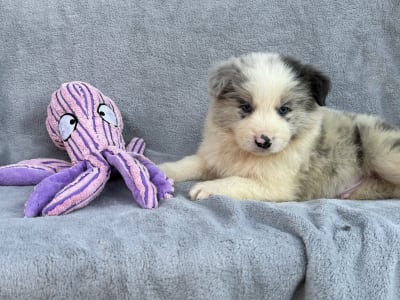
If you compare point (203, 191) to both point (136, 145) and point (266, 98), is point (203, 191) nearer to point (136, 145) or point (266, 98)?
point (266, 98)

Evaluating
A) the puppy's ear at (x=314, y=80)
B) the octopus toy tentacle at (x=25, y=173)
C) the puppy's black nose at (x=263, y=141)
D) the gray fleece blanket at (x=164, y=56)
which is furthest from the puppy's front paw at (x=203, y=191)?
the octopus toy tentacle at (x=25, y=173)

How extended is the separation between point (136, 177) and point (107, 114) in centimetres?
60

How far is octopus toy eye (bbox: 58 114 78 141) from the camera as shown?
2.58m

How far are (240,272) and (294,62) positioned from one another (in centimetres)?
120

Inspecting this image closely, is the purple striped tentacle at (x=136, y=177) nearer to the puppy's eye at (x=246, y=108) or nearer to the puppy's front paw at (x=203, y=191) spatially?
the puppy's front paw at (x=203, y=191)

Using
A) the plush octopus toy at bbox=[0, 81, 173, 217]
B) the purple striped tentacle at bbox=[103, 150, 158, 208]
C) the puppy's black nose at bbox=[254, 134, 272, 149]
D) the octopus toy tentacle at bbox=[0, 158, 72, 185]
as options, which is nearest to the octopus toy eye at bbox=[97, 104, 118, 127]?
the plush octopus toy at bbox=[0, 81, 173, 217]

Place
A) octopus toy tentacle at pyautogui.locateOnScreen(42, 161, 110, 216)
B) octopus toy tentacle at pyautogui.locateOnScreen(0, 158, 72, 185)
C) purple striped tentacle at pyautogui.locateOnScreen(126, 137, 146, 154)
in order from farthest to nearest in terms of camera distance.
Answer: purple striped tentacle at pyautogui.locateOnScreen(126, 137, 146, 154)
octopus toy tentacle at pyautogui.locateOnScreen(0, 158, 72, 185)
octopus toy tentacle at pyautogui.locateOnScreen(42, 161, 110, 216)

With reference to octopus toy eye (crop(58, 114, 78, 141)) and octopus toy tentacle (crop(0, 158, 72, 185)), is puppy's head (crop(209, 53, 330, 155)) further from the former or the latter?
octopus toy tentacle (crop(0, 158, 72, 185))

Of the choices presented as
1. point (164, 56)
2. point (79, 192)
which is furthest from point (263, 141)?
point (164, 56)

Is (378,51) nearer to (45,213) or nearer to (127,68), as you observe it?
(127,68)

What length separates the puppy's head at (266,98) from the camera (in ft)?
7.50

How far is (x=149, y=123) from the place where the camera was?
10.5 ft

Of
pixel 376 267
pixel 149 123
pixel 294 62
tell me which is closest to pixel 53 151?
pixel 149 123

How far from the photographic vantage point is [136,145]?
9.91ft
